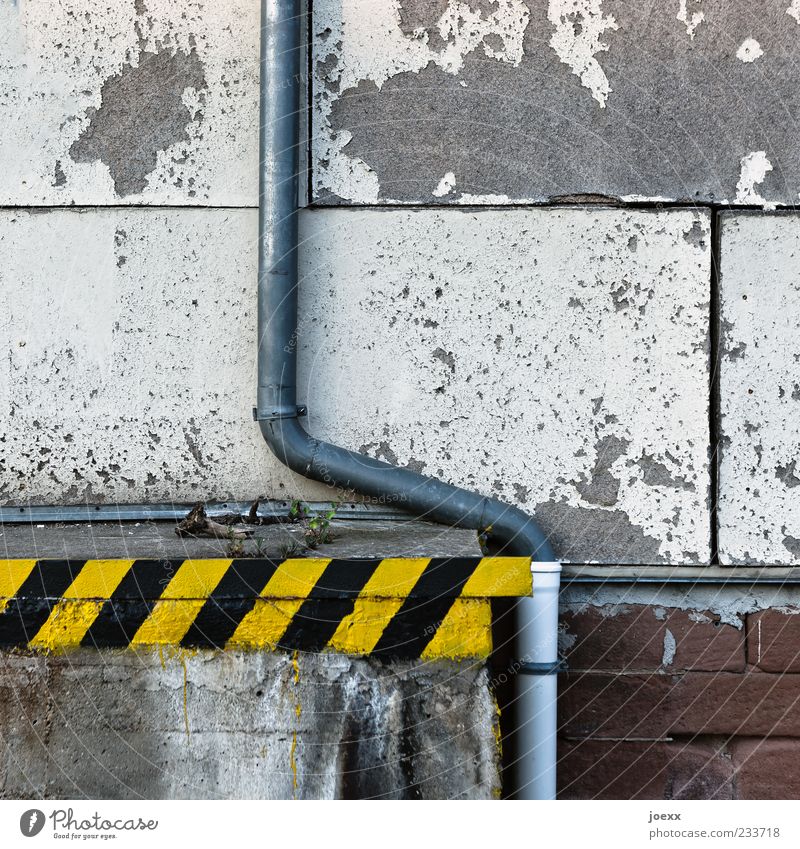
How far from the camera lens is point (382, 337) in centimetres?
214

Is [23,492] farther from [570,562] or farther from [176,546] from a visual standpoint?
[570,562]

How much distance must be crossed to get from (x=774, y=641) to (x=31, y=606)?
1780mm

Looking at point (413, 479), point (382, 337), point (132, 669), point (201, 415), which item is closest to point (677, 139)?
point (382, 337)

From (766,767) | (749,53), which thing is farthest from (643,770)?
(749,53)

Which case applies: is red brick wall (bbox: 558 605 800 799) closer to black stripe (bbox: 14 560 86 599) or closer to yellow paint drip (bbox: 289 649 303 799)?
yellow paint drip (bbox: 289 649 303 799)

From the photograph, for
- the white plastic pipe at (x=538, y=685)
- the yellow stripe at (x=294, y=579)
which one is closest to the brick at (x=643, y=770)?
the white plastic pipe at (x=538, y=685)

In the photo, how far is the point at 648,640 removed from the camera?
2.14 meters

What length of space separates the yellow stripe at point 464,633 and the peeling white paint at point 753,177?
1268 mm

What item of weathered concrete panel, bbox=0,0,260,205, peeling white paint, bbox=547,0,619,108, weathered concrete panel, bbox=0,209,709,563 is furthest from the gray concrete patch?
peeling white paint, bbox=547,0,619,108

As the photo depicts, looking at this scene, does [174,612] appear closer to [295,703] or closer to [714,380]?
[295,703]

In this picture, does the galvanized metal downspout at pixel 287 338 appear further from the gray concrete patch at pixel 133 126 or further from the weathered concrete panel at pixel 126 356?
the gray concrete patch at pixel 133 126

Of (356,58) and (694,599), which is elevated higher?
(356,58)

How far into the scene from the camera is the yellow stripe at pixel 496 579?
1.64 m
